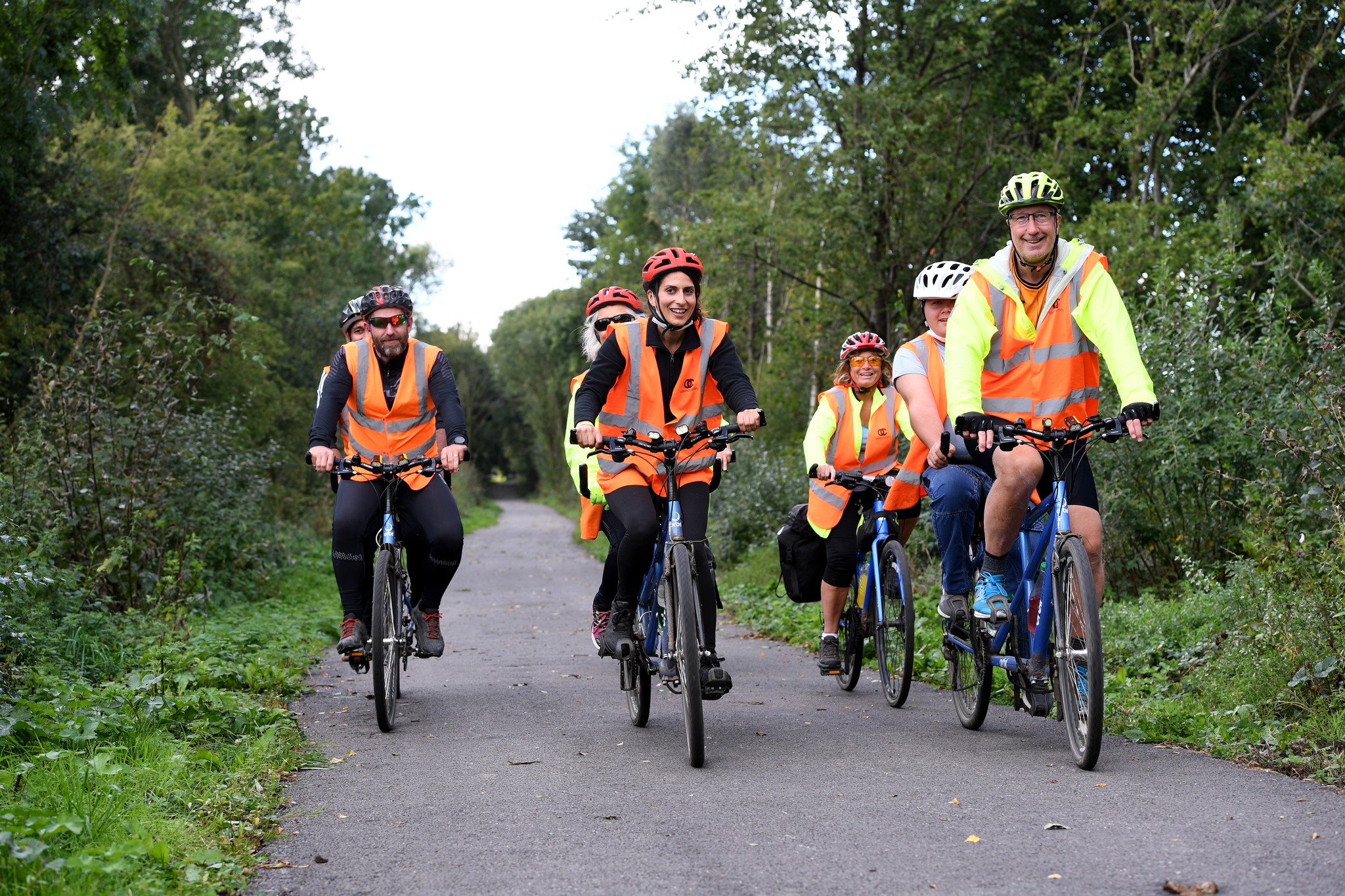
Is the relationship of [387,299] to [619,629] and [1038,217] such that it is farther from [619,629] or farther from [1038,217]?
[1038,217]

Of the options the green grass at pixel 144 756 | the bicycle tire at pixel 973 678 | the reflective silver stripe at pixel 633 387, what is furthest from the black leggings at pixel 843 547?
the green grass at pixel 144 756

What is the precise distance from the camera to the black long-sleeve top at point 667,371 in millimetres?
6438

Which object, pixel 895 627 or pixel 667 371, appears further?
pixel 895 627

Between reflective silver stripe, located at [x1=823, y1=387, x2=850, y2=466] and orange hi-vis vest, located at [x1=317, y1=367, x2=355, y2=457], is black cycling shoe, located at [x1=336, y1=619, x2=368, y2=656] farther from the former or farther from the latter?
reflective silver stripe, located at [x1=823, y1=387, x2=850, y2=466]

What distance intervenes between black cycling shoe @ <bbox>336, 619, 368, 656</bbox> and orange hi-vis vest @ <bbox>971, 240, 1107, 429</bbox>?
11.6ft

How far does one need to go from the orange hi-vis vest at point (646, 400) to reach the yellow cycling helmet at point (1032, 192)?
1602mm

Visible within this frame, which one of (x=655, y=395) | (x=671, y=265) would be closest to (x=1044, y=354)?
(x=671, y=265)

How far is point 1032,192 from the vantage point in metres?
5.61

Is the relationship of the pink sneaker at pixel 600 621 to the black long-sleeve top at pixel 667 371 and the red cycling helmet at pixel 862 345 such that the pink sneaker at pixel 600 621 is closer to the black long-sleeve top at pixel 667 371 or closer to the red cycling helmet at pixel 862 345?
the black long-sleeve top at pixel 667 371

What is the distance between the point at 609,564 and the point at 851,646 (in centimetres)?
168

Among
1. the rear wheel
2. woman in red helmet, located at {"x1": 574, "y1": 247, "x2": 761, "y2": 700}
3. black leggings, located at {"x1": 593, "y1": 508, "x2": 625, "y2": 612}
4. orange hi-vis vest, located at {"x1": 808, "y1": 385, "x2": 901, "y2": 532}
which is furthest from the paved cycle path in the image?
orange hi-vis vest, located at {"x1": 808, "y1": 385, "x2": 901, "y2": 532}

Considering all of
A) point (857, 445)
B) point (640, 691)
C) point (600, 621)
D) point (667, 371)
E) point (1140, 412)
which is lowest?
point (640, 691)

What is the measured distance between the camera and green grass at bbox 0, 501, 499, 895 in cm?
377

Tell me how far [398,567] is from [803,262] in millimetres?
13232
